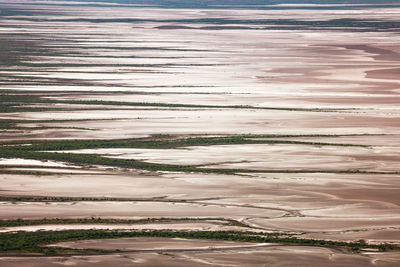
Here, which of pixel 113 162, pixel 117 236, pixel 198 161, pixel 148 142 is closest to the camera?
pixel 117 236

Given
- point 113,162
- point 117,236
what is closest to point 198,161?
point 113,162

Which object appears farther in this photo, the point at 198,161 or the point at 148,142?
the point at 148,142

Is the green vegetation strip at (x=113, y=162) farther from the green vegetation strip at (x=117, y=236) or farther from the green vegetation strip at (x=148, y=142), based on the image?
the green vegetation strip at (x=117, y=236)

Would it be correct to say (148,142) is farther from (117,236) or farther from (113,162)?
(117,236)

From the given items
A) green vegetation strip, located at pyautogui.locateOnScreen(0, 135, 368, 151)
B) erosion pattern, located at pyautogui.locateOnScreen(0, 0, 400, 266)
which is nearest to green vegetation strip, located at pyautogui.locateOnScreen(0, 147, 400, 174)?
erosion pattern, located at pyautogui.locateOnScreen(0, 0, 400, 266)

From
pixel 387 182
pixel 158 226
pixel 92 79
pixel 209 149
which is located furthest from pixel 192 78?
pixel 158 226

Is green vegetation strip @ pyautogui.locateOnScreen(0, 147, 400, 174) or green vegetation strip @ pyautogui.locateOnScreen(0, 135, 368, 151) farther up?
green vegetation strip @ pyautogui.locateOnScreen(0, 135, 368, 151)

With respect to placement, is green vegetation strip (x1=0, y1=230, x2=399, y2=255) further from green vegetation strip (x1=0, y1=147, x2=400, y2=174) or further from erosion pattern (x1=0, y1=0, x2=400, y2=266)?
green vegetation strip (x1=0, y1=147, x2=400, y2=174)
